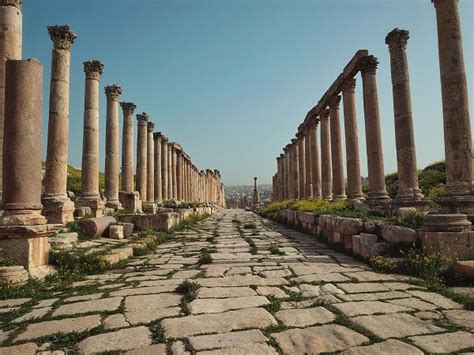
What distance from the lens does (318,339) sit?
3334mm

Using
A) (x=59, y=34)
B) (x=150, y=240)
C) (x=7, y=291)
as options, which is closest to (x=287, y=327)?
(x=7, y=291)

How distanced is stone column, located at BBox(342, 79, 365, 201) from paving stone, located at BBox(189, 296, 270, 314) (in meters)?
11.4

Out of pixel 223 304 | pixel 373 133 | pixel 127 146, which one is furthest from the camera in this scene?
pixel 127 146

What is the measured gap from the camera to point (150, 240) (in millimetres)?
10578

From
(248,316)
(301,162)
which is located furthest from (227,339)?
(301,162)

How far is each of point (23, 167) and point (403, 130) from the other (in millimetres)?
10833

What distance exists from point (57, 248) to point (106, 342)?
15.6ft

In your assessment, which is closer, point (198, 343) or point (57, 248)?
point (198, 343)

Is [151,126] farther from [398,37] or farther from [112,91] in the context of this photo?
[398,37]

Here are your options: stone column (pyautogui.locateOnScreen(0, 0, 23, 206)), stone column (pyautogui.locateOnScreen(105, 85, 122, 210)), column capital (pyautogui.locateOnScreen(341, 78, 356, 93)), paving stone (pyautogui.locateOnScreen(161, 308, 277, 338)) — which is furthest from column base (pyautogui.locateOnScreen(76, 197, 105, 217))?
column capital (pyautogui.locateOnScreen(341, 78, 356, 93))

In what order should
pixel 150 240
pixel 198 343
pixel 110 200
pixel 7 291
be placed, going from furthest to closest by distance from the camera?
Result: pixel 110 200 → pixel 150 240 → pixel 7 291 → pixel 198 343

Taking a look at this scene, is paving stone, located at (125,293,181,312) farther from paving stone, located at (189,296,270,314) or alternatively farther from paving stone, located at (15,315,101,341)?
paving stone, located at (15,315,101,341)

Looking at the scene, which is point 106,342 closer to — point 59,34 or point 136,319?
point 136,319

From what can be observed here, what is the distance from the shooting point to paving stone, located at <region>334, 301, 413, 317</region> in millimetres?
4121
